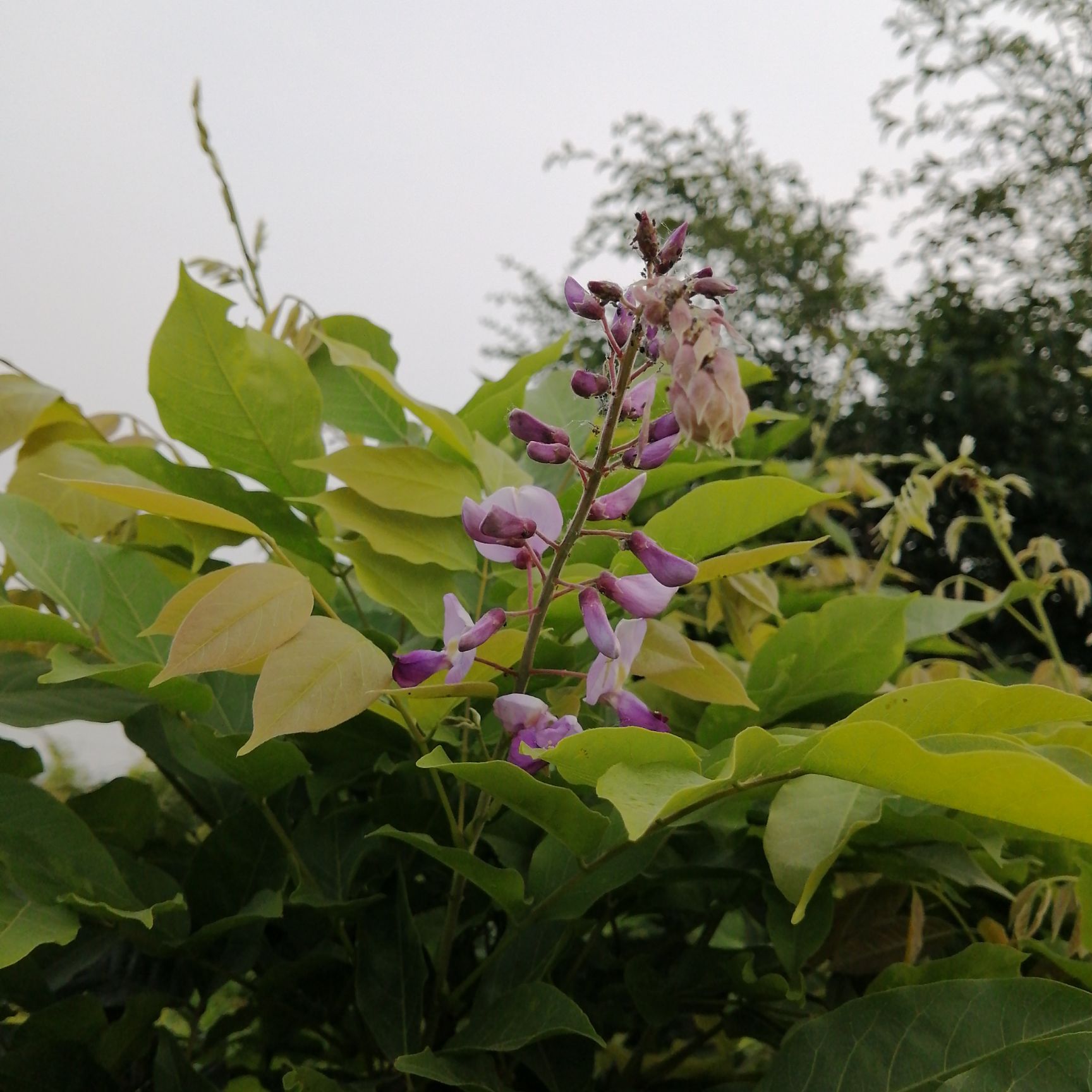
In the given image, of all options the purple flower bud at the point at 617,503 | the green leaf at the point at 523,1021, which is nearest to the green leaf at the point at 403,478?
the purple flower bud at the point at 617,503

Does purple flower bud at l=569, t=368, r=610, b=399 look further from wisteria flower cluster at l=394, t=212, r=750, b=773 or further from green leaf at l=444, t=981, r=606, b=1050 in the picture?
green leaf at l=444, t=981, r=606, b=1050

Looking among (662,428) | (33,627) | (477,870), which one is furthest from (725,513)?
(33,627)

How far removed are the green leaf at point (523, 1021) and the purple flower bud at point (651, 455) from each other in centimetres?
20

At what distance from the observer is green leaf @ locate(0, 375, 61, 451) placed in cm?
51

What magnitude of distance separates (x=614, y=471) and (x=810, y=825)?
0.47 ft

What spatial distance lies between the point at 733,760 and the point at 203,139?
1.58 ft

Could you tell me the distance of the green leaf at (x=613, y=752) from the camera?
284mm

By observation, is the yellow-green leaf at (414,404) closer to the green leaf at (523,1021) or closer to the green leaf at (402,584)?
the green leaf at (402,584)

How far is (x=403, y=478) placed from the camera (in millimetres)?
435

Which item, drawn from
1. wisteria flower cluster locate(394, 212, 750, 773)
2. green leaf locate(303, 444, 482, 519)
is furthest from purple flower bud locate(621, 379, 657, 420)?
green leaf locate(303, 444, 482, 519)

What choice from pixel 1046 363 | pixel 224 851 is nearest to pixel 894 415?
pixel 1046 363

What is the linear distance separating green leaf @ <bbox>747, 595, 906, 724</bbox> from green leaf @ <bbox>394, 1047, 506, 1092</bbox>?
0.66ft

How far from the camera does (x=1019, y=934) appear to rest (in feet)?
1.33

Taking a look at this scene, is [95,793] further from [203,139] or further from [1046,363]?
[1046,363]
